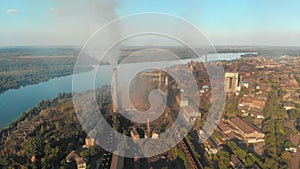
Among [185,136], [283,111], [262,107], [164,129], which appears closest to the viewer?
[185,136]

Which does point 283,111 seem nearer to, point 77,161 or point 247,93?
point 247,93

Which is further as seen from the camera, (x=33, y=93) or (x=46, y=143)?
(x=33, y=93)

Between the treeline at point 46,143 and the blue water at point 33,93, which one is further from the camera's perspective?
the blue water at point 33,93

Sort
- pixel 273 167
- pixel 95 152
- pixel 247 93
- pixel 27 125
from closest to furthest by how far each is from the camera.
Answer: pixel 273 167 → pixel 95 152 → pixel 27 125 → pixel 247 93

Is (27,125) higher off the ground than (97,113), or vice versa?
(97,113)

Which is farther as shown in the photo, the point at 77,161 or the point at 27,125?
the point at 27,125

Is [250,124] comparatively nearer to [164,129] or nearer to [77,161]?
[164,129]

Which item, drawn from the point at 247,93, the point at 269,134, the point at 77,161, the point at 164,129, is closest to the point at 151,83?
the point at 247,93

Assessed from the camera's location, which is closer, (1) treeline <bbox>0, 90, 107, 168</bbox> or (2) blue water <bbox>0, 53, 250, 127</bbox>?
(1) treeline <bbox>0, 90, 107, 168</bbox>

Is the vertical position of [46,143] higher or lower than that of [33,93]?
higher
